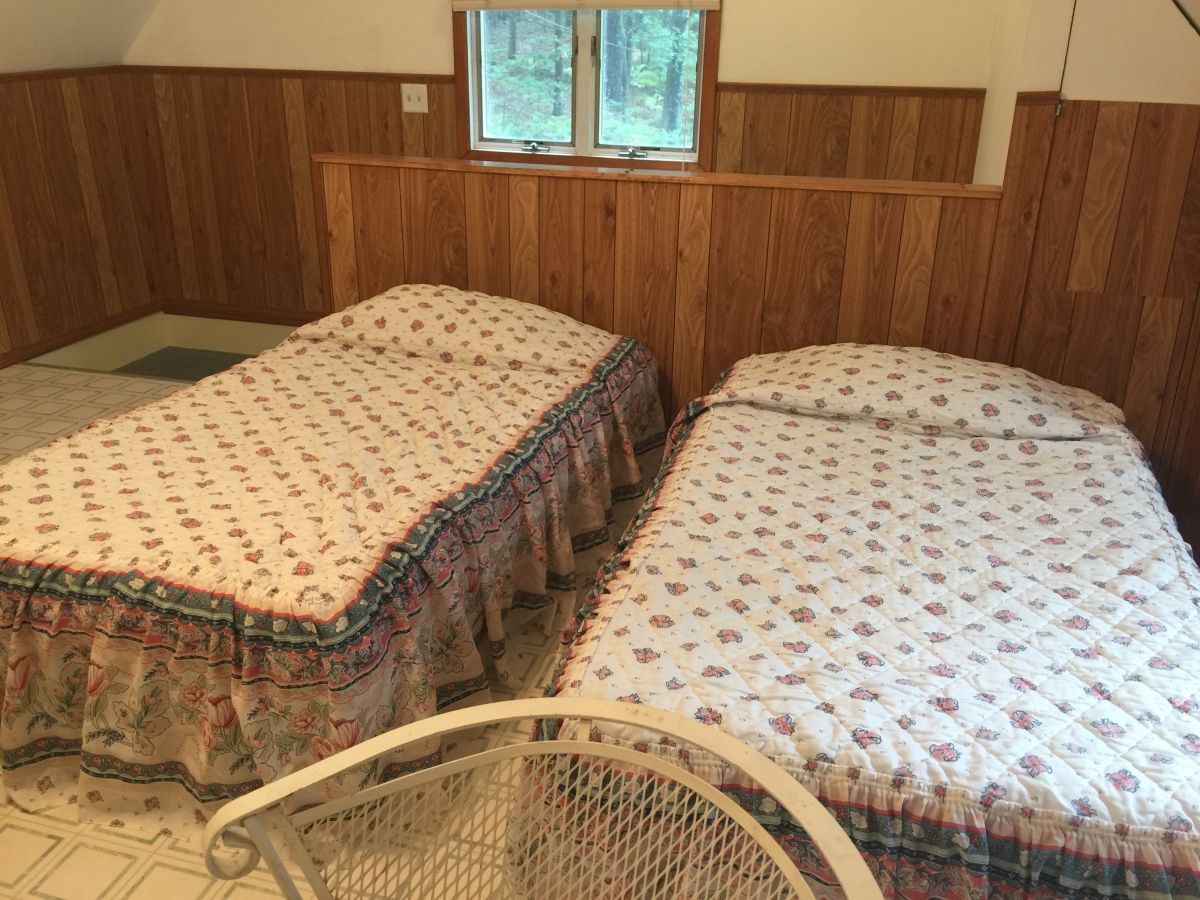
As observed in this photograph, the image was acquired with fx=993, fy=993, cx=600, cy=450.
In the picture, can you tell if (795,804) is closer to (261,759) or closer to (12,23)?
(261,759)

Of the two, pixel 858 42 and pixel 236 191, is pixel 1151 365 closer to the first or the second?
pixel 858 42

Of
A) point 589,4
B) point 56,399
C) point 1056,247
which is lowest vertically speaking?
point 56,399

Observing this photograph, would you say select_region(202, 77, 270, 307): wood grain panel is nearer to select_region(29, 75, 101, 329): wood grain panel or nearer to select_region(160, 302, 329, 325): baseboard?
select_region(160, 302, 329, 325): baseboard

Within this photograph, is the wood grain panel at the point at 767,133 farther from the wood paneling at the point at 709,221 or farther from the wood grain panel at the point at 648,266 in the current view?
the wood grain panel at the point at 648,266

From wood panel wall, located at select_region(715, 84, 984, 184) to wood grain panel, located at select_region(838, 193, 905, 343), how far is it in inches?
35.9

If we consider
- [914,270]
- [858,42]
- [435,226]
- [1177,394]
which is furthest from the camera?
[858,42]

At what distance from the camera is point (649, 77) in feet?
11.5

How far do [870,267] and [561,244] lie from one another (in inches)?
33.9

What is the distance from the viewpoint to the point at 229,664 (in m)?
1.62

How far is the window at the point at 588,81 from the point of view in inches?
136

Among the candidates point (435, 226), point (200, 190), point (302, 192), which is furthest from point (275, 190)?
point (435, 226)

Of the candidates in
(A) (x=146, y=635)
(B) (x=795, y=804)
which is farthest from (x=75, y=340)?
(B) (x=795, y=804)

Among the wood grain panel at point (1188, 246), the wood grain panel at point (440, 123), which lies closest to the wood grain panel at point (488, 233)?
the wood grain panel at point (440, 123)

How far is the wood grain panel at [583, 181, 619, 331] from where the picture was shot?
9.05ft
